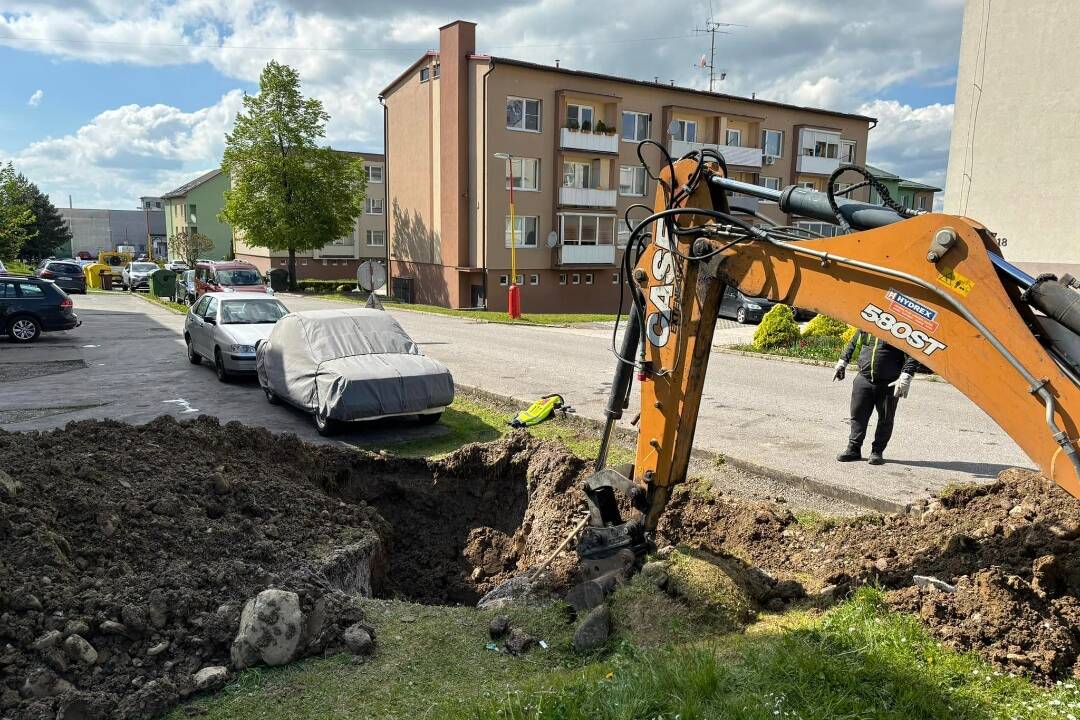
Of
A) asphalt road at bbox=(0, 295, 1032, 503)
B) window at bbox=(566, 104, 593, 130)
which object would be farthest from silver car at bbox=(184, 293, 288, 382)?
window at bbox=(566, 104, 593, 130)

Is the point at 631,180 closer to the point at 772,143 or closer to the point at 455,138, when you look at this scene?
the point at 455,138

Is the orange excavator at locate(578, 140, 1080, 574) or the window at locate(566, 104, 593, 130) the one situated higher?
the window at locate(566, 104, 593, 130)

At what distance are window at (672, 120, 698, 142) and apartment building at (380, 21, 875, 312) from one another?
10 centimetres

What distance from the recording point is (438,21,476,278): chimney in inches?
1384

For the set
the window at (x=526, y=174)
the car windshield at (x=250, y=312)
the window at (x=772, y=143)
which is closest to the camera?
the car windshield at (x=250, y=312)

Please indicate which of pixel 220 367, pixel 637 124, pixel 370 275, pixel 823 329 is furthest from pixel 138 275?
pixel 823 329

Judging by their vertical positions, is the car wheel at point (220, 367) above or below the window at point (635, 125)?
below

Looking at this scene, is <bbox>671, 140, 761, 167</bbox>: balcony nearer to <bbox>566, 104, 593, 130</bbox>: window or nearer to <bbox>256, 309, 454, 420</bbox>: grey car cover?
<bbox>566, 104, 593, 130</bbox>: window

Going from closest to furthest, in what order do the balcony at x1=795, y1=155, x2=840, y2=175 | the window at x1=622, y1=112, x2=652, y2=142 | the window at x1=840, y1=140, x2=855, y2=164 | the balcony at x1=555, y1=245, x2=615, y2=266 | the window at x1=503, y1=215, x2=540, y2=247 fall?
the window at x1=503, y1=215, x2=540, y2=247 → the balcony at x1=555, y1=245, x2=615, y2=266 → the window at x1=622, y1=112, x2=652, y2=142 → the balcony at x1=795, y1=155, x2=840, y2=175 → the window at x1=840, y1=140, x2=855, y2=164

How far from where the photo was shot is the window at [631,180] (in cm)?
4088

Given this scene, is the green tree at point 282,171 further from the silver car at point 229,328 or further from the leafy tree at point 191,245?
the silver car at point 229,328

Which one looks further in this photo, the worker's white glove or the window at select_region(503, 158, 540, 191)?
the window at select_region(503, 158, 540, 191)

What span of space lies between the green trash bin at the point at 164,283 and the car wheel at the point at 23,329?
60.6 ft

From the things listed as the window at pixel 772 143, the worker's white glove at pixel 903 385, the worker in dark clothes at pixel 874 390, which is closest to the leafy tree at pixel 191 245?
the window at pixel 772 143
